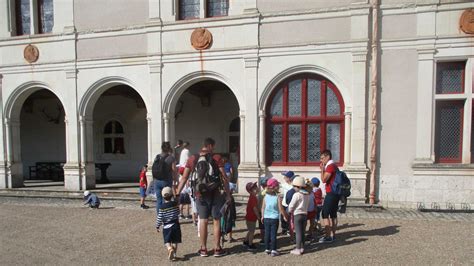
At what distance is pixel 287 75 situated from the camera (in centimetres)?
805

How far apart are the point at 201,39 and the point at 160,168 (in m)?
4.27

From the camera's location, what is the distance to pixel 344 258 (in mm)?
4418

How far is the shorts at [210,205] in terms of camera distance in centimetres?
444

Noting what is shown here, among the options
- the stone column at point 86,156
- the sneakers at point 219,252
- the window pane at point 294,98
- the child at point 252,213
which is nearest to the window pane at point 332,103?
the window pane at point 294,98

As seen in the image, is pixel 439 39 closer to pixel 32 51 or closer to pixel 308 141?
pixel 308 141

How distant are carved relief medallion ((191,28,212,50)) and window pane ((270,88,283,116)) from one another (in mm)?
2383

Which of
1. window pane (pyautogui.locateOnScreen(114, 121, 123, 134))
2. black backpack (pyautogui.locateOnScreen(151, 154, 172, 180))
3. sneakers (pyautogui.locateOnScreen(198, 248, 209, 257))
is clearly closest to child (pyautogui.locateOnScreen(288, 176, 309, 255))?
sneakers (pyautogui.locateOnScreen(198, 248, 209, 257))

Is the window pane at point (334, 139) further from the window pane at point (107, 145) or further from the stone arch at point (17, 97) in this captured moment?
the window pane at point (107, 145)

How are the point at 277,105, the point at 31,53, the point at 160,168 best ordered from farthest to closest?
the point at 31,53, the point at 277,105, the point at 160,168

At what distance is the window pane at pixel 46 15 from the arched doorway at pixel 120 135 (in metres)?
3.10

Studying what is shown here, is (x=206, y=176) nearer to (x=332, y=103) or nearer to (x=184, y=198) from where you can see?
(x=184, y=198)

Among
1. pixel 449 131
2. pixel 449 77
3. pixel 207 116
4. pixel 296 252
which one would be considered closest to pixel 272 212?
pixel 296 252

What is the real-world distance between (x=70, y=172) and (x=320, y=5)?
896 centimetres

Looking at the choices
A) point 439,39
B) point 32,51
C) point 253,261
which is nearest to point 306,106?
point 439,39
